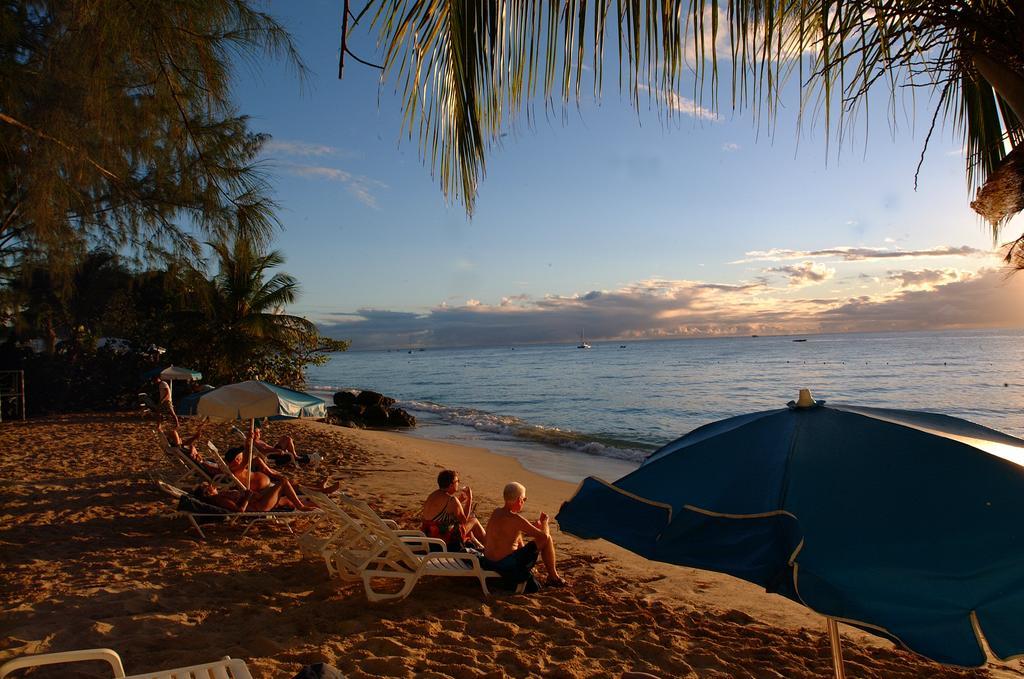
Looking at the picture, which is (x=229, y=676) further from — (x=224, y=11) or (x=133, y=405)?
(x=133, y=405)

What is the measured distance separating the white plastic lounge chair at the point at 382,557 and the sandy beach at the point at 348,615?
0.51 feet

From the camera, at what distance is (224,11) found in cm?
374

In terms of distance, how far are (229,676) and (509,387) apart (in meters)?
42.2

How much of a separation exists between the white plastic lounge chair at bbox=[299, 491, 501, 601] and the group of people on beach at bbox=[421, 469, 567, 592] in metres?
0.16

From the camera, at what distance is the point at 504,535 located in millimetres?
5289

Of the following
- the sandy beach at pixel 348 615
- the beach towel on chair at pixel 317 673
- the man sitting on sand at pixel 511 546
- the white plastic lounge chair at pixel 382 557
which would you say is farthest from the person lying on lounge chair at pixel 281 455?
the beach towel on chair at pixel 317 673

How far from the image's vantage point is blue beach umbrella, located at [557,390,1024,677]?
181 cm

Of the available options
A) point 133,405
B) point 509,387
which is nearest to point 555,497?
point 133,405

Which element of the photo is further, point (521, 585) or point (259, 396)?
point (259, 396)

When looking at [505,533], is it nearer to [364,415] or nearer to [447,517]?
[447,517]

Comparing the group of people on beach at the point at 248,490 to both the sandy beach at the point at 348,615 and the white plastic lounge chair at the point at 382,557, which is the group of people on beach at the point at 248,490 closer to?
the sandy beach at the point at 348,615

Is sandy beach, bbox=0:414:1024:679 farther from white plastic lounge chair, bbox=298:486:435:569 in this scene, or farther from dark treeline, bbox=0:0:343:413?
dark treeline, bbox=0:0:343:413

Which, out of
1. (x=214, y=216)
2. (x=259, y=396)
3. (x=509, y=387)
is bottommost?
(x=509, y=387)

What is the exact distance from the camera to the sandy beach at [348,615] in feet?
13.1
